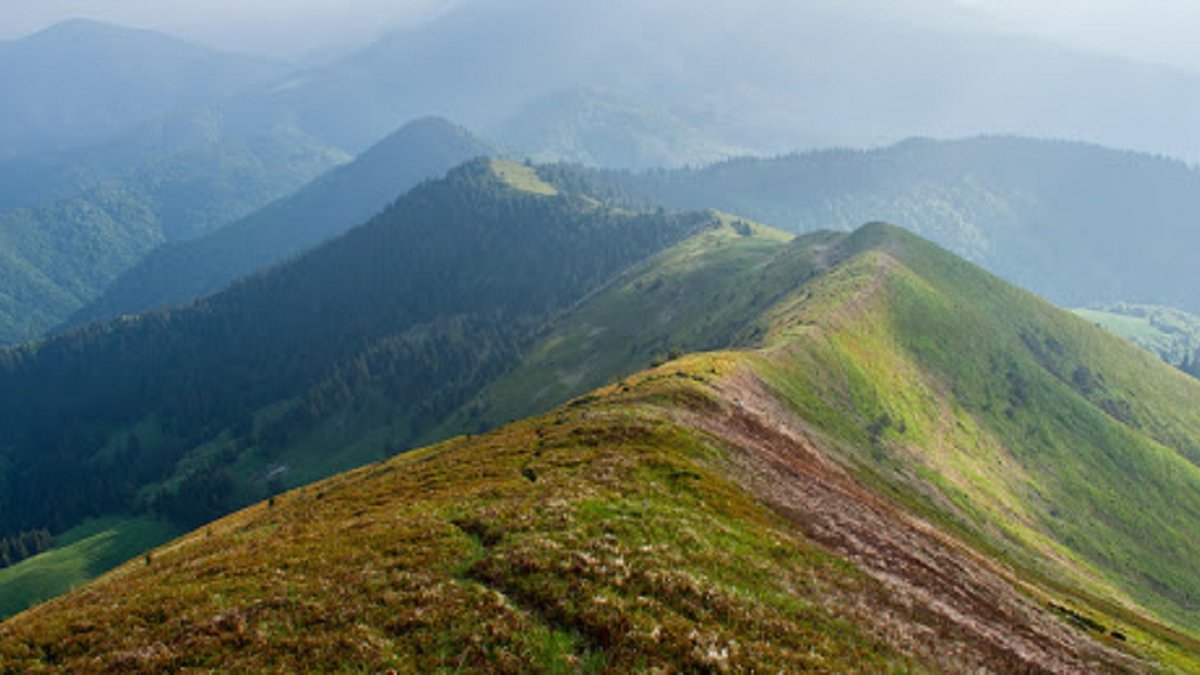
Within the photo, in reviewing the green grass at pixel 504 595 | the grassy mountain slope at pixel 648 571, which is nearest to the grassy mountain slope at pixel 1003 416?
the grassy mountain slope at pixel 648 571

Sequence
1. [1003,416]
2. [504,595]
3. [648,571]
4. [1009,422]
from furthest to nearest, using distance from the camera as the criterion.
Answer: [1003,416], [1009,422], [648,571], [504,595]

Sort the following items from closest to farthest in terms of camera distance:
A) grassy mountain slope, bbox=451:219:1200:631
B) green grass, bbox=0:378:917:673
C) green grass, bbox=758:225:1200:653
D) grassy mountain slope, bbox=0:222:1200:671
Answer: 1. green grass, bbox=0:378:917:673
2. grassy mountain slope, bbox=0:222:1200:671
3. green grass, bbox=758:225:1200:653
4. grassy mountain slope, bbox=451:219:1200:631

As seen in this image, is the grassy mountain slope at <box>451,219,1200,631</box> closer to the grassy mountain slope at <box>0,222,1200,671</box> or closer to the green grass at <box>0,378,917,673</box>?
the grassy mountain slope at <box>0,222,1200,671</box>

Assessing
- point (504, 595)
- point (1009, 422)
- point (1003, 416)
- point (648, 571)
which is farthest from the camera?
point (1003, 416)

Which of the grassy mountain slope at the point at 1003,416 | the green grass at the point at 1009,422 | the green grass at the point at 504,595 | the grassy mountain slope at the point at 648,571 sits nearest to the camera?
the green grass at the point at 504,595

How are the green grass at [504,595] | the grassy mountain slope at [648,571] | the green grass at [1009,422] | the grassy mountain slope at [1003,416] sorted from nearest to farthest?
the green grass at [504,595] → the grassy mountain slope at [648,571] → the green grass at [1009,422] → the grassy mountain slope at [1003,416]

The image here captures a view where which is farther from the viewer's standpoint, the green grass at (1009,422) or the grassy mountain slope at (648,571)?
the green grass at (1009,422)

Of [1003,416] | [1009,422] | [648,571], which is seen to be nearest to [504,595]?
[648,571]

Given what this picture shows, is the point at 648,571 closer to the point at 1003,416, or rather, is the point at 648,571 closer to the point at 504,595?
the point at 504,595

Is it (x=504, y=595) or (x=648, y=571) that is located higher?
→ (x=648, y=571)

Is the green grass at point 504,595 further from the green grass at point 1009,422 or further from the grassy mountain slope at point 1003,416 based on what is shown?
the grassy mountain slope at point 1003,416

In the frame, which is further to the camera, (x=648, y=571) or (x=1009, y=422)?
(x=1009, y=422)

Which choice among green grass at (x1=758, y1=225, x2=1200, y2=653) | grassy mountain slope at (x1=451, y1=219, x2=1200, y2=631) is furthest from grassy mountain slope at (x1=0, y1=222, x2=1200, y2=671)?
grassy mountain slope at (x1=451, y1=219, x2=1200, y2=631)

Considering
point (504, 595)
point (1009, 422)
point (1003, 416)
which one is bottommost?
point (1009, 422)
